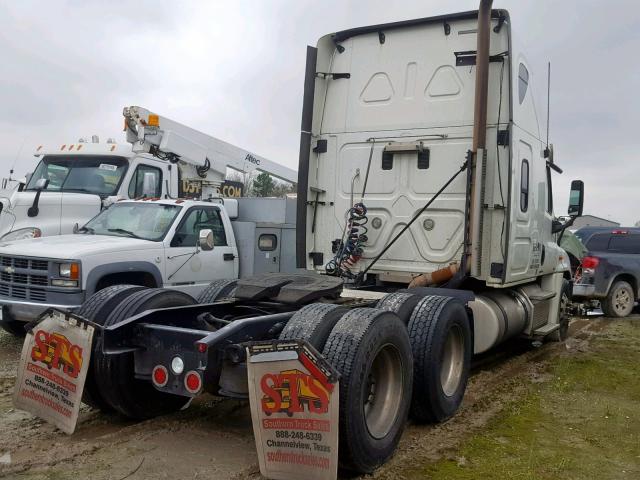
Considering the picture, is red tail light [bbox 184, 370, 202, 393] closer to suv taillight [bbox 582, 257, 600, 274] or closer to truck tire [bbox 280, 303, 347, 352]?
truck tire [bbox 280, 303, 347, 352]

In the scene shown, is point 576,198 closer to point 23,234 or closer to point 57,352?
point 57,352

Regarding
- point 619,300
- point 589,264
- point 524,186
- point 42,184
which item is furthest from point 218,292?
point 619,300

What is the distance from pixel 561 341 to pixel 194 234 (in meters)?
5.68

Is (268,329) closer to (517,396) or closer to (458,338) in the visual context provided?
(458,338)

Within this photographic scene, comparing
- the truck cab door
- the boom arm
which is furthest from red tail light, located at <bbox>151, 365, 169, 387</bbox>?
the boom arm

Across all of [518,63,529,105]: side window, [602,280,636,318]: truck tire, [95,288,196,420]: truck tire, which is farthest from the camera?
[602,280,636,318]: truck tire

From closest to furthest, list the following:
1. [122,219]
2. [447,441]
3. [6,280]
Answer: [447,441], [6,280], [122,219]

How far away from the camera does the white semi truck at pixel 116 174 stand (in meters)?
8.96

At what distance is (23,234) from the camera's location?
8.71m

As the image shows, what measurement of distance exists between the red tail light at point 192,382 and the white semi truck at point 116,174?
219 inches

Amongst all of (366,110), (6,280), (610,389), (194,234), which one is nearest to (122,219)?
(194,234)

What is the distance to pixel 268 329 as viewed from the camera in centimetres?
452

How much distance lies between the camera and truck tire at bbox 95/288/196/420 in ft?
15.1

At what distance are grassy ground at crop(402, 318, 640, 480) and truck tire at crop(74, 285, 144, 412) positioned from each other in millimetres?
2385
